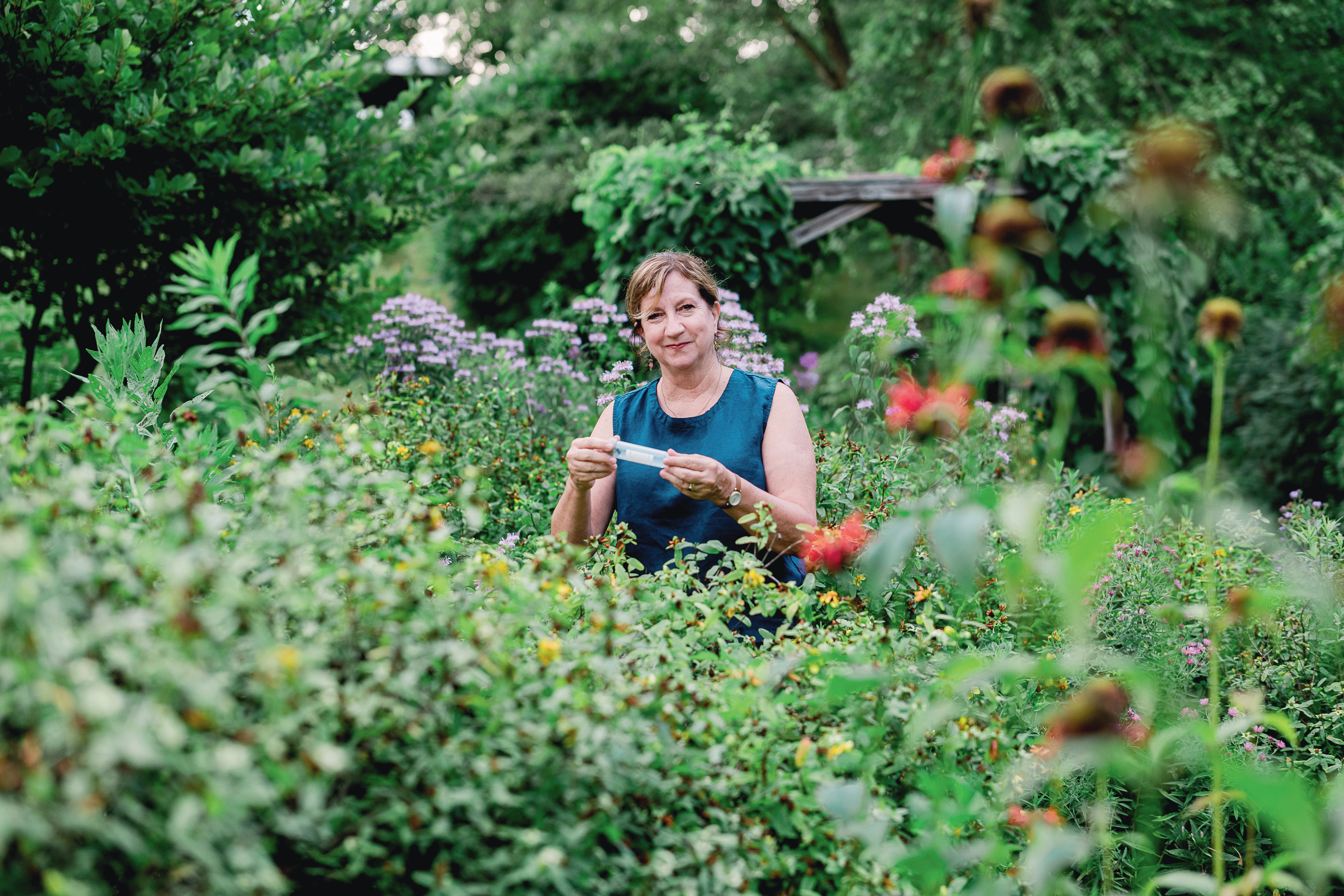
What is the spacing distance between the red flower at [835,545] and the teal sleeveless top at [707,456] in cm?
20

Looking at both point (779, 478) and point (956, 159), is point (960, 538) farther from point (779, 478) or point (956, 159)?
point (779, 478)

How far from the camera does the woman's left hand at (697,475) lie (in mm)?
2164

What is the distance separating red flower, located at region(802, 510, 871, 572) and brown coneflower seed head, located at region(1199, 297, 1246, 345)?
883 millimetres

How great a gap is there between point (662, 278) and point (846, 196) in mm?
3628

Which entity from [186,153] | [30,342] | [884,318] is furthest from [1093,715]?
[30,342]

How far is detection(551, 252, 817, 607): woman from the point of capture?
8.39 feet

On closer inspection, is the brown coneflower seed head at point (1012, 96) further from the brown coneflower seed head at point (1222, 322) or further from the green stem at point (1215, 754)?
the green stem at point (1215, 754)

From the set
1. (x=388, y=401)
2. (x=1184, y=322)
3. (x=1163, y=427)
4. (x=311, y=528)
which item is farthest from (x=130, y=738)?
(x=1184, y=322)

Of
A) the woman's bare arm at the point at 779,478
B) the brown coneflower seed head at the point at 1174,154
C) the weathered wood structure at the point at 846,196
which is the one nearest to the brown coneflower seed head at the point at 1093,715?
the brown coneflower seed head at the point at 1174,154

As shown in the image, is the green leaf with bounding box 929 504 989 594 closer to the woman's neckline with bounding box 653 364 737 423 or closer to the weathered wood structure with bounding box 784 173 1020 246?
the woman's neckline with bounding box 653 364 737 423

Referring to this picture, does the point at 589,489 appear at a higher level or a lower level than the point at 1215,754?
higher

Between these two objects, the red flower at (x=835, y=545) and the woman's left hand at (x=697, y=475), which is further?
the woman's left hand at (x=697, y=475)

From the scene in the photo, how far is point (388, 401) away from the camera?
3486mm

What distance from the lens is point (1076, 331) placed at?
1177 mm
